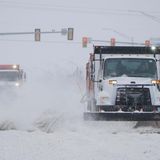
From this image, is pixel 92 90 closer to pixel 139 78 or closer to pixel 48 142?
pixel 139 78

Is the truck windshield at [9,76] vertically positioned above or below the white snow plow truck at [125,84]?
below

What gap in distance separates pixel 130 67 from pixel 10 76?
16653mm

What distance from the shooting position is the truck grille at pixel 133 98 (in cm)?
1870

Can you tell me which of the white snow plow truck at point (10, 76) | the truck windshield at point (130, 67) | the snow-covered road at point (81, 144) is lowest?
the white snow plow truck at point (10, 76)

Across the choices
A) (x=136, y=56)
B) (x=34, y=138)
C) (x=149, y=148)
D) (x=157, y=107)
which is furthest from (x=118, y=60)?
(x=149, y=148)

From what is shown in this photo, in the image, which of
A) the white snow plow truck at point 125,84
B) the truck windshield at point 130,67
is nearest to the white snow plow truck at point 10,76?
the white snow plow truck at point 125,84

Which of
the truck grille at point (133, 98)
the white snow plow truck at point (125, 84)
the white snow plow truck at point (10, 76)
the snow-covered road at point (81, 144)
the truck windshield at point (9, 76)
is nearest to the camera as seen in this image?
the snow-covered road at point (81, 144)

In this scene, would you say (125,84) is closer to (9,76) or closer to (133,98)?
(133,98)

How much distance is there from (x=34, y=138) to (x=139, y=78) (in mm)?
5515

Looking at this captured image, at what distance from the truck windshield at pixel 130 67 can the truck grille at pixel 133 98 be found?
872mm

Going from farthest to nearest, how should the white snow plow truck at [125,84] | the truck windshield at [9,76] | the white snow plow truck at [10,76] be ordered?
1. the truck windshield at [9,76]
2. the white snow plow truck at [10,76]
3. the white snow plow truck at [125,84]

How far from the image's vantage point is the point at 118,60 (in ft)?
65.3

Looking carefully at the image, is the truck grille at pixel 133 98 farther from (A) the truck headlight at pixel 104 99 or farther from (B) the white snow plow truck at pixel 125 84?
(A) the truck headlight at pixel 104 99

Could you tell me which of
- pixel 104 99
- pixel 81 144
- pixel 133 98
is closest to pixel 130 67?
pixel 133 98
